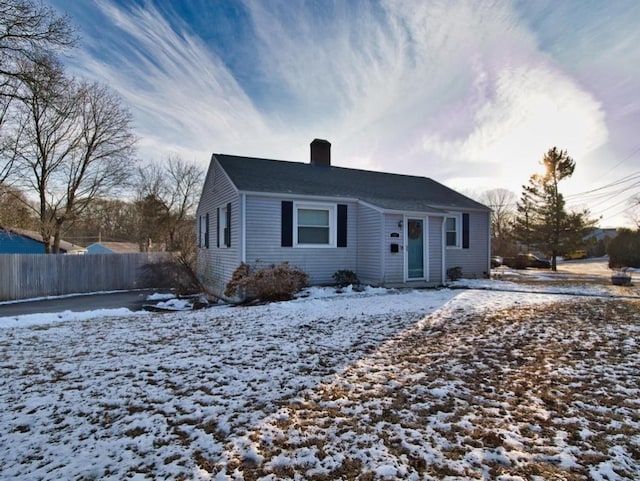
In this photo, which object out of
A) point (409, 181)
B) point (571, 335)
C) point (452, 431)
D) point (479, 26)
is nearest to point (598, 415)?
point (452, 431)

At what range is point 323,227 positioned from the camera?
1116 cm

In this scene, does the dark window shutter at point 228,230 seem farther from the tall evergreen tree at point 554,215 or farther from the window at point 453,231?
the tall evergreen tree at point 554,215

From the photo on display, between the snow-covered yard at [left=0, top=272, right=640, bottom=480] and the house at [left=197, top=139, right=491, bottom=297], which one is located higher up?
the house at [left=197, top=139, right=491, bottom=297]

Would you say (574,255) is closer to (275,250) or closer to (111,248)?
(275,250)

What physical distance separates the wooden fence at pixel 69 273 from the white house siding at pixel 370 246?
9.44 metres

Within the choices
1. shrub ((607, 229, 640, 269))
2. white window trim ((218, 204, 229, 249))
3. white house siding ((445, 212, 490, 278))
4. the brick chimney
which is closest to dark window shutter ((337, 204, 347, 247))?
white window trim ((218, 204, 229, 249))

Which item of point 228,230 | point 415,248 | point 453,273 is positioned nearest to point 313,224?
point 228,230

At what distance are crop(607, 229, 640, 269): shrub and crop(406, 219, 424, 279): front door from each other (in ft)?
68.2

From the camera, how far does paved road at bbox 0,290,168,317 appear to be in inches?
429

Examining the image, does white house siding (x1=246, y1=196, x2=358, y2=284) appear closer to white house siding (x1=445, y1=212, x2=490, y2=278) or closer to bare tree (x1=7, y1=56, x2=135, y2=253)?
white house siding (x1=445, y1=212, x2=490, y2=278)

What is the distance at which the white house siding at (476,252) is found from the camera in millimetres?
13477

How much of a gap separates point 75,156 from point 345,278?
18687mm

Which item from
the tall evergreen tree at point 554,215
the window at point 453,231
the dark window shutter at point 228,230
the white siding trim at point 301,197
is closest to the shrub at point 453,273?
the window at point 453,231

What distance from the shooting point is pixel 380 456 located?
221cm
